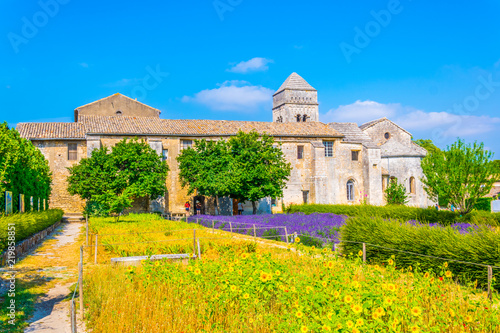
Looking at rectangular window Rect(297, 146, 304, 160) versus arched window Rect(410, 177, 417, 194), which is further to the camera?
arched window Rect(410, 177, 417, 194)

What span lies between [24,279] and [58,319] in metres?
3.53

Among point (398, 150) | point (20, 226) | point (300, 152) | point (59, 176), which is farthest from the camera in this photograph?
point (398, 150)

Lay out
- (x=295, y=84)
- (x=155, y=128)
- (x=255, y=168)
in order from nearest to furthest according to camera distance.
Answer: (x=255, y=168), (x=155, y=128), (x=295, y=84)

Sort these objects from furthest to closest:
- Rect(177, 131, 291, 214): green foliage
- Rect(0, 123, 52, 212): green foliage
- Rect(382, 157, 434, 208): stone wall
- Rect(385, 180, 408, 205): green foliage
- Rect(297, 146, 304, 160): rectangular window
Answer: Rect(382, 157, 434, 208): stone wall → Rect(385, 180, 408, 205): green foliage → Rect(297, 146, 304, 160): rectangular window → Rect(177, 131, 291, 214): green foliage → Rect(0, 123, 52, 212): green foliage

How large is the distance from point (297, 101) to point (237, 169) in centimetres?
3352

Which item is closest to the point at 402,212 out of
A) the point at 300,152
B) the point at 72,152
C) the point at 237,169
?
the point at 237,169

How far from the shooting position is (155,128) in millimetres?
34594

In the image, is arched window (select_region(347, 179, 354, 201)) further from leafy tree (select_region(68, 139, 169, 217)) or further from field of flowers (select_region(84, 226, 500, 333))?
field of flowers (select_region(84, 226, 500, 333))

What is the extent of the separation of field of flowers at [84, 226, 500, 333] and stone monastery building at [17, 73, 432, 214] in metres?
26.1

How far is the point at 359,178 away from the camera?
A: 1544 inches

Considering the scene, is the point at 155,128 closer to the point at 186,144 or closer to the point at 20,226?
the point at 186,144

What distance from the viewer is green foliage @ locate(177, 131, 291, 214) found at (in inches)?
1156

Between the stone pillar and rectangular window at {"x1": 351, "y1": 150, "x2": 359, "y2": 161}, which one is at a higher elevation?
rectangular window at {"x1": 351, "y1": 150, "x2": 359, "y2": 161}

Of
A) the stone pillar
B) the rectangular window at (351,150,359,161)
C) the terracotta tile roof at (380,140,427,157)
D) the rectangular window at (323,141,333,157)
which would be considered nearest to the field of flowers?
the rectangular window at (323,141,333,157)
